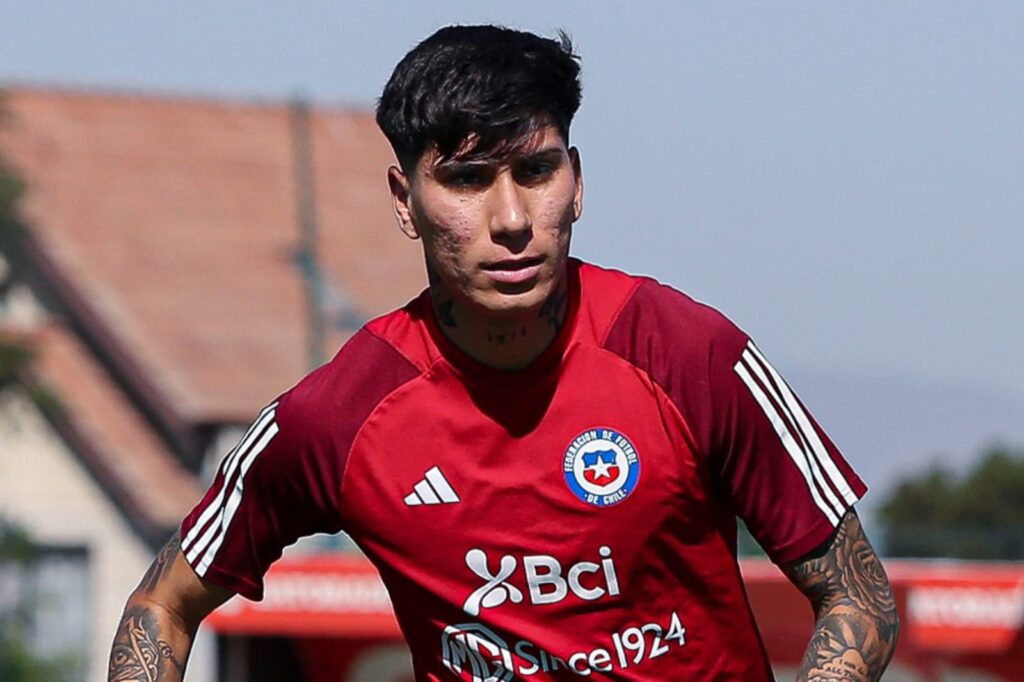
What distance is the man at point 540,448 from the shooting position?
4527 millimetres

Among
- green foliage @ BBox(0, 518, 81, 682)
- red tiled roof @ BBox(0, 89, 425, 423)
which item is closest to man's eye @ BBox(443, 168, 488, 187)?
green foliage @ BBox(0, 518, 81, 682)

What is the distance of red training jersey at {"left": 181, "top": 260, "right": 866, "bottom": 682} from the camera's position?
4562 mm

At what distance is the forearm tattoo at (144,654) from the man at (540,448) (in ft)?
1.14

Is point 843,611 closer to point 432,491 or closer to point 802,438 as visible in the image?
point 802,438

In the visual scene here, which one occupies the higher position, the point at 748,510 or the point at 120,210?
the point at 120,210

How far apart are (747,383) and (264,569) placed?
3.71ft

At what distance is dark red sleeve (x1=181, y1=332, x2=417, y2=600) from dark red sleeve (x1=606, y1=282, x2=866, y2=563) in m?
0.58

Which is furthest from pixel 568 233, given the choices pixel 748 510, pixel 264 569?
pixel 264 569

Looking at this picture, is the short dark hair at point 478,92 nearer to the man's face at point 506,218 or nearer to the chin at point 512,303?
the man's face at point 506,218

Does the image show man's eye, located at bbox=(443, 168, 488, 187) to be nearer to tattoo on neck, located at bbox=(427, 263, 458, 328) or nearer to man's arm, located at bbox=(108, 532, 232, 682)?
tattoo on neck, located at bbox=(427, 263, 458, 328)

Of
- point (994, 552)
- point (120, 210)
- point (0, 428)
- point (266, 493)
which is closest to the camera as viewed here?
point (266, 493)

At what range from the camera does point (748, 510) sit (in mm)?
4574

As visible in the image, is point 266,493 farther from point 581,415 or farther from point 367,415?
point 581,415

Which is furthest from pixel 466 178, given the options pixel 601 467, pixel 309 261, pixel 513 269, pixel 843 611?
pixel 309 261
